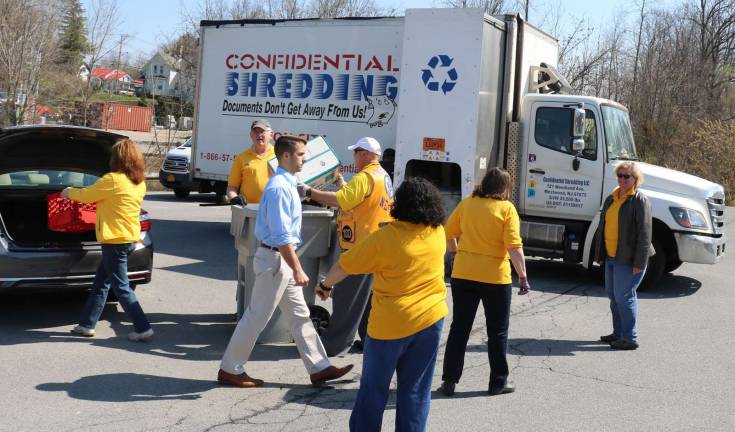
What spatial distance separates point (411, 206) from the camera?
3959 mm

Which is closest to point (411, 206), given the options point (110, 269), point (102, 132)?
point (110, 269)

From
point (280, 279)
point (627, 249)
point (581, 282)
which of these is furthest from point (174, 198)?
point (280, 279)

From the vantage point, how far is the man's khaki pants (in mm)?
5305

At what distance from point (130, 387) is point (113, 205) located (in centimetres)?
161

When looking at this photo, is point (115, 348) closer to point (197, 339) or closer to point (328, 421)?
point (197, 339)

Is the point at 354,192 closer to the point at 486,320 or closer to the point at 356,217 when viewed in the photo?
the point at 356,217

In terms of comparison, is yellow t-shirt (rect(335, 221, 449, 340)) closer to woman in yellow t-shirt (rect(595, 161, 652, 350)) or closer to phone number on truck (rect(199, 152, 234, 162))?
woman in yellow t-shirt (rect(595, 161, 652, 350))

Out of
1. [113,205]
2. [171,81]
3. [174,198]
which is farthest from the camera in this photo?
[171,81]

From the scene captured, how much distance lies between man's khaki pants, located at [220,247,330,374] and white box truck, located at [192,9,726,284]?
4502mm

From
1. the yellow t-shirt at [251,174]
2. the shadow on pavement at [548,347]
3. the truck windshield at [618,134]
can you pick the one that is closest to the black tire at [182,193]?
the truck windshield at [618,134]

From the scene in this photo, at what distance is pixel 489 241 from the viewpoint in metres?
5.40

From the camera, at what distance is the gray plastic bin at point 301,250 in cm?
641

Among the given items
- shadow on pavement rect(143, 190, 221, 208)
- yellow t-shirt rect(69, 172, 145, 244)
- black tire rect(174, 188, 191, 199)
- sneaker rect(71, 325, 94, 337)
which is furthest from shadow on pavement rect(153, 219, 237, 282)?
black tire rect(174, 188, 191, 199)

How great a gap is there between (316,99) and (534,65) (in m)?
3.16
